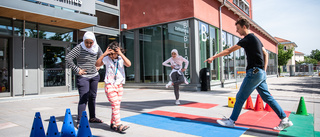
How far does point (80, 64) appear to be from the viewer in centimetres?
400

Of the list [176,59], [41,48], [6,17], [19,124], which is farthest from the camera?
[41,48]

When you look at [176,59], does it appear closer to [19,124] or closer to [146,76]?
[19,124]

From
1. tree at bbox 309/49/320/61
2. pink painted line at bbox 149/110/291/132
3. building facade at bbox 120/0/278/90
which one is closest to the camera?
pink painted line at bbox 149/110/291/132

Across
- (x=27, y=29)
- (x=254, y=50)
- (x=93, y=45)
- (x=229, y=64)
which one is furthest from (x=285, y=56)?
(x=93, y=45)

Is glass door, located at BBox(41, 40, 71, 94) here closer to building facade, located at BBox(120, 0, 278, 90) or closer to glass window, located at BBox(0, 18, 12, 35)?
glass window, located at BBox(0, 18, 12, 35)

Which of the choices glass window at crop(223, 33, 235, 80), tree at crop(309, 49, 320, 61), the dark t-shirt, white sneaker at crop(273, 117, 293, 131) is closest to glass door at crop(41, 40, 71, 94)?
the dark t-shirt

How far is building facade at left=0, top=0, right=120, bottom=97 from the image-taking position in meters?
8.99

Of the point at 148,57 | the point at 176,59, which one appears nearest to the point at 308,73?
the point at 148,57

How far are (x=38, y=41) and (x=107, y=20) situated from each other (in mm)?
4914

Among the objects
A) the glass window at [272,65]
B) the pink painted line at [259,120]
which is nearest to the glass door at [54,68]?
the pink painted line at [259,120]

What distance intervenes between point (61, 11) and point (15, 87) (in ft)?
13.1

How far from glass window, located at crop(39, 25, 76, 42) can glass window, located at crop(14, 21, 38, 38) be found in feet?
0.91

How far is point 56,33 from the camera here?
10922 mm

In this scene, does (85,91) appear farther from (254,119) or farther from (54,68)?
(54,68)
